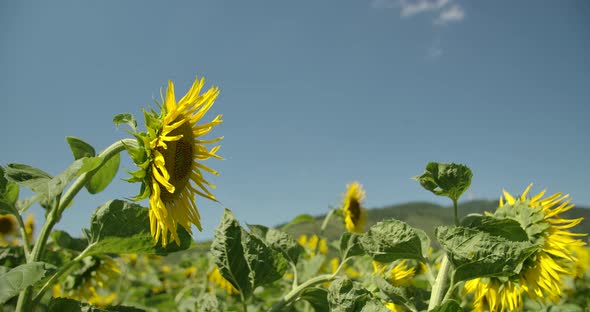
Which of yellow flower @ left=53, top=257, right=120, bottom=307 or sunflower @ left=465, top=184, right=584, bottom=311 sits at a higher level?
sunflower @ left=465, top=184, right=584, bottom=311

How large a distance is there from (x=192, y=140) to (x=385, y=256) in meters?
0.85

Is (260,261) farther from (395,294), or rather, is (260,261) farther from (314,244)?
(314,244)

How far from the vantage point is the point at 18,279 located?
122 centimetres

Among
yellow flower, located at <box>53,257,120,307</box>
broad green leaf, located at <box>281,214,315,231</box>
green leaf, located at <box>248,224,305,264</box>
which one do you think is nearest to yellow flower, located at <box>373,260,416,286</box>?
green leaf, located at <box>248,224,305,264</box>

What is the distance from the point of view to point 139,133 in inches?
60.6

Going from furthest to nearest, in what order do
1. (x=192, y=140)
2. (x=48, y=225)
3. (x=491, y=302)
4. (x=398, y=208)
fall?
(x=398, y=208), (x=192, y=140), (x=491, y=302), (x=48, y=225)

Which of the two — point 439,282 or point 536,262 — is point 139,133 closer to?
point 439,282

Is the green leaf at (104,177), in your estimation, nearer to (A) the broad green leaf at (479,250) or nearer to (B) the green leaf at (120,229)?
(B) the green leaf at (120,229)

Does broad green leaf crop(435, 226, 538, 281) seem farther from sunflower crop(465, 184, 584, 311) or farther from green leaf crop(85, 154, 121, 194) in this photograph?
green leaf crop(85, 154, 121, 194)

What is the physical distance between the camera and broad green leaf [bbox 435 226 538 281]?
1.29 m

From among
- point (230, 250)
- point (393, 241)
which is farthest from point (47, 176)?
point (393, 241)

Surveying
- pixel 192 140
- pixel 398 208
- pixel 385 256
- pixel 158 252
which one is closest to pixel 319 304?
pixel 385 256

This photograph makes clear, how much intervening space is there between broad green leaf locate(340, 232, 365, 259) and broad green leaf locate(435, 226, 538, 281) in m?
0.41

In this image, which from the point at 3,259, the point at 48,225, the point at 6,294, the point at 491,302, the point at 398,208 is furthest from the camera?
the point at 398,208
